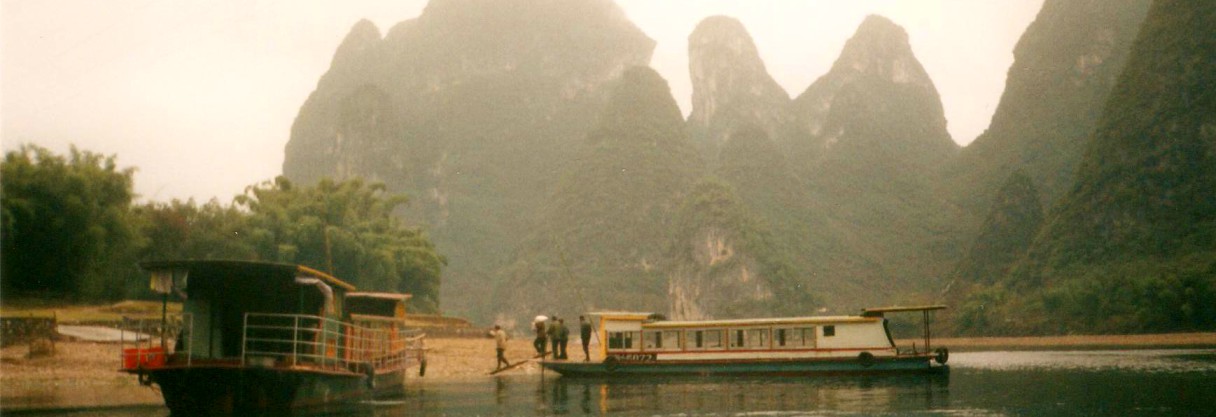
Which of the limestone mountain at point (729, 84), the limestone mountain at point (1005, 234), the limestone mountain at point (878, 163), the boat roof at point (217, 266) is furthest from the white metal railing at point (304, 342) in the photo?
the limestone mountain at point (729, 84)

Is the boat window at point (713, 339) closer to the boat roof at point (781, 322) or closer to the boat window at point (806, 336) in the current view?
the boat roof at point (781, 322)

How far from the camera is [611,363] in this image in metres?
31.4

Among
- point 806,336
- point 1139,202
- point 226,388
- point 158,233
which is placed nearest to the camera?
point 226,388

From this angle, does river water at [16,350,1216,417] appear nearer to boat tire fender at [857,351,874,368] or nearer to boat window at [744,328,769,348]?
boat tire fender at [857,351,874,368]

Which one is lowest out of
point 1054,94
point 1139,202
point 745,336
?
point 745,336

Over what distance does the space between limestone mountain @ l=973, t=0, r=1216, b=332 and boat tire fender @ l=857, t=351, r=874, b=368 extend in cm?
4119

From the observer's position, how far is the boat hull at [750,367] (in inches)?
1156

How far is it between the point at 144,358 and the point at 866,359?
18.5 meters

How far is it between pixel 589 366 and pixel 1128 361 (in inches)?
744

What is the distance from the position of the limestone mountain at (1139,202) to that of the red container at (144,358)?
59.0 metres

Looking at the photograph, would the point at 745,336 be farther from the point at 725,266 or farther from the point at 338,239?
the point at 725,266

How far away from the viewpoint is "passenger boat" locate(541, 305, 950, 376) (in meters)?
29.8

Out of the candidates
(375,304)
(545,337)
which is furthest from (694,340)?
(375,304)

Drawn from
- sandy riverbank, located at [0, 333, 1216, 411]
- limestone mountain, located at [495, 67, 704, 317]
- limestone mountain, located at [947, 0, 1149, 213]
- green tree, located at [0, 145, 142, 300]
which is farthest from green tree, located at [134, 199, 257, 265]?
limestone mountain, located at [947, 0, 1149, 213]
